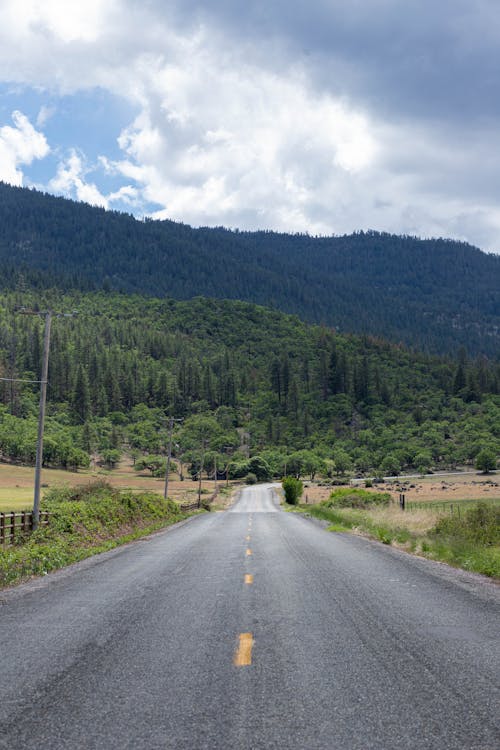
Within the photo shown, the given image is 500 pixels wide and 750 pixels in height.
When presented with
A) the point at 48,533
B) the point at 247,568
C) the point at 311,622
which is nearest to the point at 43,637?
the point at 311,622

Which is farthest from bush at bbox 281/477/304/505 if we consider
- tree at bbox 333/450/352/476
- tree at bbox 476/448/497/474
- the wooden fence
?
tree at bbox 476/448/497/474

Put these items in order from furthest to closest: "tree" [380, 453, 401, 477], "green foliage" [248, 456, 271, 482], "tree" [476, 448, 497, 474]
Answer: "tree" [380, 453, 401, 477]
"green foliage" [248, 456, 271, 482]
"tree" [476, 448, 497, 474]

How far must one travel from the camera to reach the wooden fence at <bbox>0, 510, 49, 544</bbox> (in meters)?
24.0

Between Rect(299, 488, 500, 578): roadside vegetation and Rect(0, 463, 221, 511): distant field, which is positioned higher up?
Rect(299, 488, 500, 578): roadside vegetation

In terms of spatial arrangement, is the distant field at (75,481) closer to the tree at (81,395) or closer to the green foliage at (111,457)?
the green foliage at (111,457)

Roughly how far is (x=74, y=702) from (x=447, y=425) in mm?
189849

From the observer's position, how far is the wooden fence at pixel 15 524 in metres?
24.0

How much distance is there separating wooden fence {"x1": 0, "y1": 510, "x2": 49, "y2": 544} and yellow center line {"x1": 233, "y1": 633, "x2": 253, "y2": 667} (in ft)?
57.0

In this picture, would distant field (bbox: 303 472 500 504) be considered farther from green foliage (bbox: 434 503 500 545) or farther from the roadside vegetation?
→ green foliage (bbox: 434 503 500 545)

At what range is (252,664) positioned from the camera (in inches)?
298

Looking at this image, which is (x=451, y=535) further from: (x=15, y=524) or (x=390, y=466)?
(x=390, y=466)

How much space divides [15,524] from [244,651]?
65.7 ft

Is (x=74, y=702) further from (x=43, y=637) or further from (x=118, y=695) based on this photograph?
(x=43, y=637)

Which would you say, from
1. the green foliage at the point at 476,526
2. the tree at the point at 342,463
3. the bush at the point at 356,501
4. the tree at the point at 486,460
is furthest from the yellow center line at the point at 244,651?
the tree at the point at 342,463
